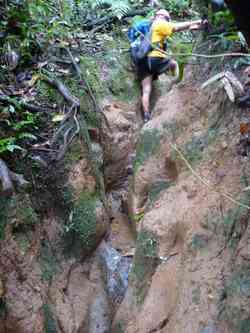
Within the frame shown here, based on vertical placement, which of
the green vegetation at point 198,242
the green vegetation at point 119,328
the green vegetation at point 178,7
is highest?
the green vegetation at point 198,242

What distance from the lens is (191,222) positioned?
3.65 m

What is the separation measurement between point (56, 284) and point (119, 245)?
152 centimetres

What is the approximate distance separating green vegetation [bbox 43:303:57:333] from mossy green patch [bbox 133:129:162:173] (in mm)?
1719

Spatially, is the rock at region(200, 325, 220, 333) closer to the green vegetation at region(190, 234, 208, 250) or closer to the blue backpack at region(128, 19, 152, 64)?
the green vegetation at region(190, 234, 208, 250)

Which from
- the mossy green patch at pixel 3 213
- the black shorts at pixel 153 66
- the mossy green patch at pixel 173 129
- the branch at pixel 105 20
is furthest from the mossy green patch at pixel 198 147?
the branch at pixel 105 20

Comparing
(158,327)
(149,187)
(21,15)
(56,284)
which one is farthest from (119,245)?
(21,15)

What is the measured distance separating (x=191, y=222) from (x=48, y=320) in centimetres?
196

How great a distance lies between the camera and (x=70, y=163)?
5.42m

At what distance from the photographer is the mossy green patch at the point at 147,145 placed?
15.2 feet

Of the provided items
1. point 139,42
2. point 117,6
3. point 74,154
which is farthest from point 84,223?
point 117,6

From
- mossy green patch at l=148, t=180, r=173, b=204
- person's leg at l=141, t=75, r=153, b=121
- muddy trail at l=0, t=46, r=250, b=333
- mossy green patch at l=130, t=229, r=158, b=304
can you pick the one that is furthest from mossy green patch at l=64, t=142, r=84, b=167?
person's leg at l=141, t=75, r=153, b=121

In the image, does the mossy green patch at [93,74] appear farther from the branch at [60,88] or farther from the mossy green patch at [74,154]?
the mossy green patch at [74,154]

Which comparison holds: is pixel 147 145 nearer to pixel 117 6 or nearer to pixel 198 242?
pixel 198 242

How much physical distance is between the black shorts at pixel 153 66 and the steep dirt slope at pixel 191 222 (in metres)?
2.24
